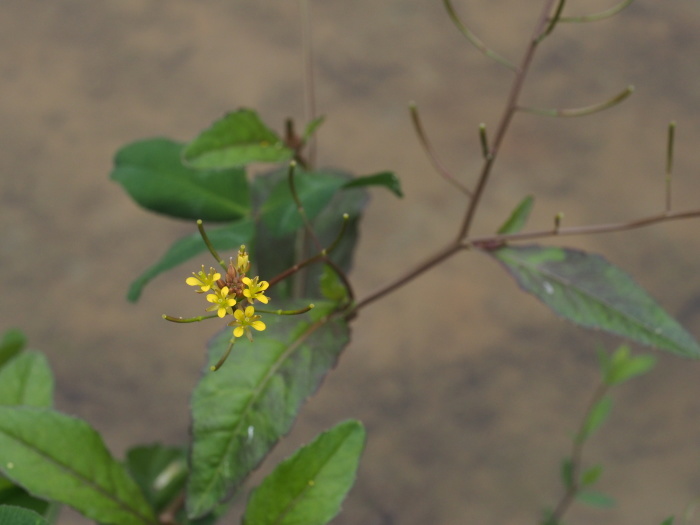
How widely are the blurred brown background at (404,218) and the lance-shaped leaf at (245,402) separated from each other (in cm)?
54

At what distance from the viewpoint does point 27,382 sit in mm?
508

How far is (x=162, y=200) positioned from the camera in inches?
21.9

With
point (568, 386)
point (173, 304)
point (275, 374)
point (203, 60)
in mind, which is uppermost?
point (203, 60)

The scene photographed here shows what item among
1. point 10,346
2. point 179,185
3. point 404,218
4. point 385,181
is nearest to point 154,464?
point 10,346

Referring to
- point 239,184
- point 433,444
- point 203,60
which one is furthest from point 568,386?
point 203,60

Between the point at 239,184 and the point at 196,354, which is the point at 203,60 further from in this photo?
the point at 239,184

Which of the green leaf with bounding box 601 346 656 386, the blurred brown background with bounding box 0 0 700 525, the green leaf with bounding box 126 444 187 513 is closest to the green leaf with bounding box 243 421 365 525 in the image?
the green leaf with bounding box 126 444 187 513

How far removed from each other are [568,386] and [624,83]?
1.59ft

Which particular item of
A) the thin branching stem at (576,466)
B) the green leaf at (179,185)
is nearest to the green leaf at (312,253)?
the green leaf at (179,185)

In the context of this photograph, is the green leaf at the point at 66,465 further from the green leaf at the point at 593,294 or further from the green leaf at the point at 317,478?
the green leaf at the point at 593,294

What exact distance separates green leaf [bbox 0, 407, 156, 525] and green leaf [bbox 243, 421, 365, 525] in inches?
3.5

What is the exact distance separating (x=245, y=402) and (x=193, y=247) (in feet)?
0.41

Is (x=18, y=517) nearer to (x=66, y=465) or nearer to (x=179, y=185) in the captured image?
(x=66, y=465)

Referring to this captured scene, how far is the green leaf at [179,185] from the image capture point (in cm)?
56
